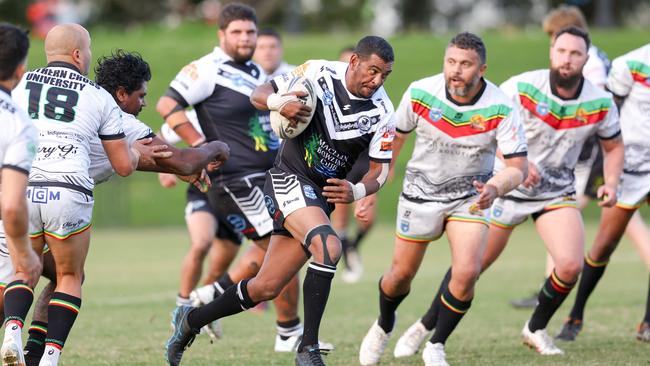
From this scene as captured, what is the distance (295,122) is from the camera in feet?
20.5

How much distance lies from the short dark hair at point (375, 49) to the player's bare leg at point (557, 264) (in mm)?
2087

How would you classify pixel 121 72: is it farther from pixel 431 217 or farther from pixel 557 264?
pixel 557 264

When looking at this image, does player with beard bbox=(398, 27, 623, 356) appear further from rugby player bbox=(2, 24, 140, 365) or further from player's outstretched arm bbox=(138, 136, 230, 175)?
rugby player bbox=(2, 24, 140, 365)

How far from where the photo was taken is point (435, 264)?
15.7 meters

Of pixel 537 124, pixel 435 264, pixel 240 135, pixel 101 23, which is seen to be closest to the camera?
pixel 537 124

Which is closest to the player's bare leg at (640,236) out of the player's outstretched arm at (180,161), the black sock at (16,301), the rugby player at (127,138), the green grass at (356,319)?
the green grass at (356,319)

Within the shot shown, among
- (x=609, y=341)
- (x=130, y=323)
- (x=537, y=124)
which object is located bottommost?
(x=130, y=323)

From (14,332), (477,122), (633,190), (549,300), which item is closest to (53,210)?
(14,332)

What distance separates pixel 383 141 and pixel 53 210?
2051 mm

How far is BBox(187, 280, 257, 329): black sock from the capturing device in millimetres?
6359

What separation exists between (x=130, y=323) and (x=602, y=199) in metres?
4.22

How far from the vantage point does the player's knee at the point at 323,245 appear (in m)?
6.06

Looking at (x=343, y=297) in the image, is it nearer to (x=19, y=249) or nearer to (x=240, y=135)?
(x=240, y=135)

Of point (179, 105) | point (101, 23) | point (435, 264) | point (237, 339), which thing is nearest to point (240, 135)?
point (179, 105)
